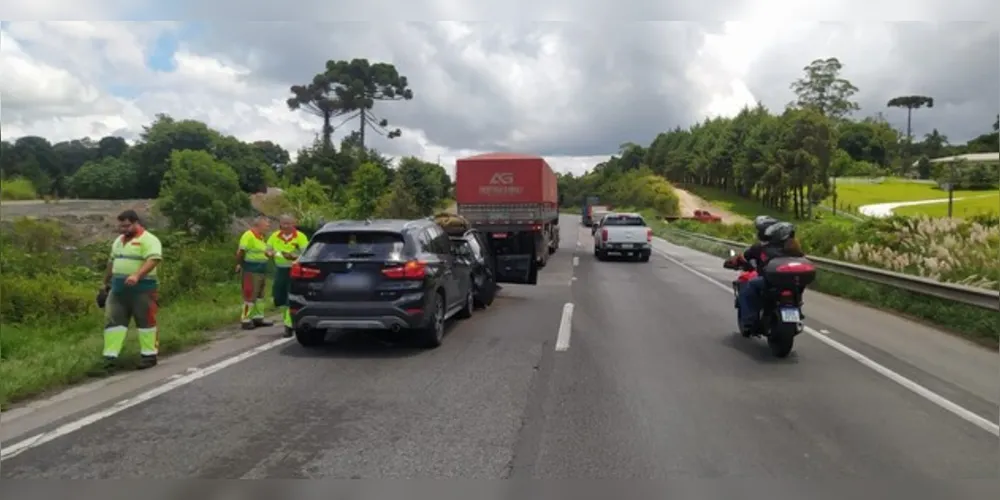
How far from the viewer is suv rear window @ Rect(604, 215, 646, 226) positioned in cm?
3134


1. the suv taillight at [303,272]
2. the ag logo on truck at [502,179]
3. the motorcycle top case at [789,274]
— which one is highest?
the ag logo on truck at [502,179]

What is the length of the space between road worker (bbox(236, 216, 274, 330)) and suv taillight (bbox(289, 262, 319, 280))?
8.34 ft

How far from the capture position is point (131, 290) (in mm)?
8875

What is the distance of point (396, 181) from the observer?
51.6 metres

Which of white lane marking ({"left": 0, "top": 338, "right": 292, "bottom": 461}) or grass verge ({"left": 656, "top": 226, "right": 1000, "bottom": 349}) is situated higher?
white lane marking ({"left": 0, "top": 338, "right": 292, "bottom": 461})

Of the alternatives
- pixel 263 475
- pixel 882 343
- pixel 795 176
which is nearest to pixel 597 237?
pixel 795 176

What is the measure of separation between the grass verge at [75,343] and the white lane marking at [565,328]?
4.70 meters

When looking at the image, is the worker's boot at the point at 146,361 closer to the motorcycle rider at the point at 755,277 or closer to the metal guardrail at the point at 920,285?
the motorcycle rider at the point at 755,277

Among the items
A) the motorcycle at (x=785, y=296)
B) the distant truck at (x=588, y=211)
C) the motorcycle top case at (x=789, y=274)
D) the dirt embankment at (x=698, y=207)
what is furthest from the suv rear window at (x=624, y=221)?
the distant truck at (x=588, y=211)

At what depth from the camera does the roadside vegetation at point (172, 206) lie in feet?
34.1

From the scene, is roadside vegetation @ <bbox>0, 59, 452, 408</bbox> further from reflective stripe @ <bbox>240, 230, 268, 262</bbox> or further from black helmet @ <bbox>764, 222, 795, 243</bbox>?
black helmet @ <bbox>764, 222, 795, 243</bbox>

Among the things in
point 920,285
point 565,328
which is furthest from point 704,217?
point 565,328

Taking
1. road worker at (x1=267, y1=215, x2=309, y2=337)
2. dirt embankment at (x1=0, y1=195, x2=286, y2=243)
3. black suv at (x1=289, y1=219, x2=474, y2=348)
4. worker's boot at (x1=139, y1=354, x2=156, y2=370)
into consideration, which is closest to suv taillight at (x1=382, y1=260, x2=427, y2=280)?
black suv at (x1=289, y1=219, x2=474, y2=348)

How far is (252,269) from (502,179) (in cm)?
1359
